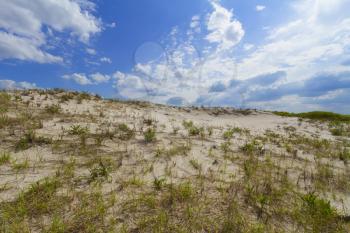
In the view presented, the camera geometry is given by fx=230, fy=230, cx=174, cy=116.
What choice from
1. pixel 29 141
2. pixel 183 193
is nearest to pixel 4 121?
pixel 29 141

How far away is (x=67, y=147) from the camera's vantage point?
221 inches

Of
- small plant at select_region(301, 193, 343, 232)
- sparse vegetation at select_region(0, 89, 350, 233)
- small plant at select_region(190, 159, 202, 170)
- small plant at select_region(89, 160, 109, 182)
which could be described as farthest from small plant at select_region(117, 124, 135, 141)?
small plant at select_region(301, 193, 343, 232)

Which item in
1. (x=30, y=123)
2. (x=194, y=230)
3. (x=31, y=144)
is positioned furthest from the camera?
(x=30, y=123)

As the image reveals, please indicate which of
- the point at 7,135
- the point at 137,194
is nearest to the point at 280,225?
the point at 137,194

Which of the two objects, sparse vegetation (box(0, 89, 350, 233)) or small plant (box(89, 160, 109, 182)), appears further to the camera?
small plant (box(89, 160, 109, 182))

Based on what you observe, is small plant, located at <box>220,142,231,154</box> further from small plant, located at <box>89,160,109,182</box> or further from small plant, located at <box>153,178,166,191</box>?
small plant, located at <box>89,160,109,182</box>

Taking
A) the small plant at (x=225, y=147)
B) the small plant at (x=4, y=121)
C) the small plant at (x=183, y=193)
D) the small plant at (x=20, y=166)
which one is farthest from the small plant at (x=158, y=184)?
the small plant at (x=4, y=121)

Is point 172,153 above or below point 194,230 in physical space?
above

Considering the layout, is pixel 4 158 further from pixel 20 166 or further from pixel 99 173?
pixel 99 173

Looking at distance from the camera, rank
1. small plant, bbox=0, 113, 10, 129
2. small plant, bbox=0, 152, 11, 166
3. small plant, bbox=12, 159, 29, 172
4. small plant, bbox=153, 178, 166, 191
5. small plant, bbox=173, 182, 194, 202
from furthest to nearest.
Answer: small plant, bbox=0, 113, 10, 129, small plant, bbox=0, 152, 11, 166, small plant, bbox=12, 159, 29, 172, small plant, bbox=153, 178, 166, 191, small plant, bbox=173, 182, 194, 202

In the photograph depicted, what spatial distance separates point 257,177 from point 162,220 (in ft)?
8.42

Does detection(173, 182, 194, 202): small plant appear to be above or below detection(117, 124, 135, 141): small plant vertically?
below

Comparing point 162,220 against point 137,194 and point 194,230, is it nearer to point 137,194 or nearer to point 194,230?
point 194,230

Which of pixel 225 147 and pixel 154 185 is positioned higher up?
pixel 225 147
